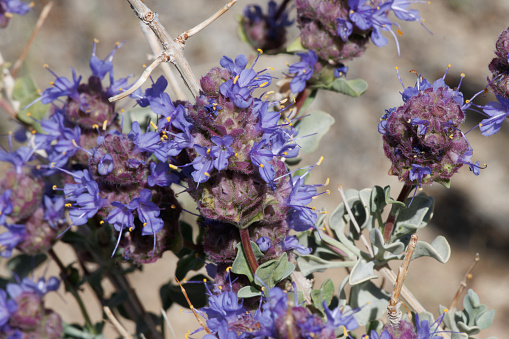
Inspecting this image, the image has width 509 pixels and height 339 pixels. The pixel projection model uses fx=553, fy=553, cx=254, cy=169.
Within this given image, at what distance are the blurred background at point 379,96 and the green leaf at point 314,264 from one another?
3.50m

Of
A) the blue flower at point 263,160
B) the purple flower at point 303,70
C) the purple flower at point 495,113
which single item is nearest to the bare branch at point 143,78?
the blue flower at point 263,160

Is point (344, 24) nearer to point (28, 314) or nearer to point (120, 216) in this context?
point (120, 216)

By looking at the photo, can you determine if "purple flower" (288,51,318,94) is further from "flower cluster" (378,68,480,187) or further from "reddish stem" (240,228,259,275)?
"reddish stem" (240,228,259,275)

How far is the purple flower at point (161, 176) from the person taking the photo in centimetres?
169

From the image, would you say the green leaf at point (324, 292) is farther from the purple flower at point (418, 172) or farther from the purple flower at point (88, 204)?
the purple flower at point (88, 204)

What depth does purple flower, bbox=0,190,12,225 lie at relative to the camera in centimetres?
212

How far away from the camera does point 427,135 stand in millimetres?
1606

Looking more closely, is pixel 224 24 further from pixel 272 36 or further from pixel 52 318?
pixel 52 318

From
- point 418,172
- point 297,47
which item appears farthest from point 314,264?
point 297,47

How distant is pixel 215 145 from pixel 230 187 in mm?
134

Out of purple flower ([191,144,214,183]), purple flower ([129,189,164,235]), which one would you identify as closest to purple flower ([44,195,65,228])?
purple flower ([129,189,164,235])

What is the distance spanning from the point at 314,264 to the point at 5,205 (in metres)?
1.20

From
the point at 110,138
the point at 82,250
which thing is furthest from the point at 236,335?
the point at 82,250

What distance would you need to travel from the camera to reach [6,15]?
8.13 feet
